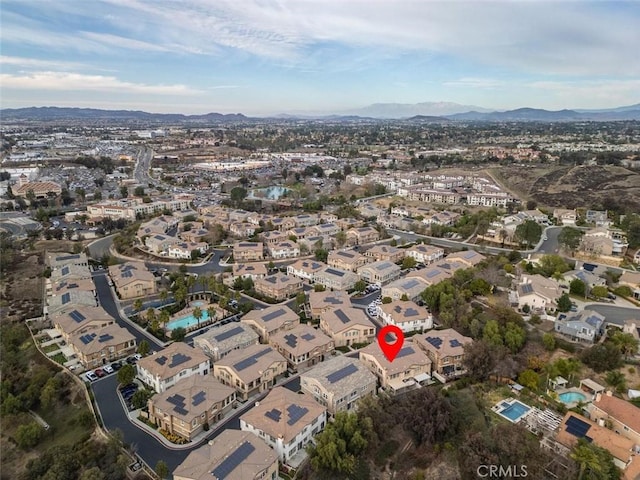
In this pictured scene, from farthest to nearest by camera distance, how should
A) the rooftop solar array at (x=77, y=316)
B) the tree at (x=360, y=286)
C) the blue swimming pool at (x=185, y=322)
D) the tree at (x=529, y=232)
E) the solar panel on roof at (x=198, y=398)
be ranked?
the tree at (x=529, y=232) < the tree at (x=360, y=286) < the blue swimming pool at (x=185, y=322) < the rooftop solar array at (x=77, y=316) < the solar panel on roof at (x=198, y=398)

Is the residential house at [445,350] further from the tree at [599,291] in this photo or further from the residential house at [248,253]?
the residential house at [248,253]

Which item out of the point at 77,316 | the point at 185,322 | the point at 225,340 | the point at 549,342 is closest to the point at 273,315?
the point at 225,340

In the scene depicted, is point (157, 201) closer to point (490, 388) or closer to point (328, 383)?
point (328, 383)

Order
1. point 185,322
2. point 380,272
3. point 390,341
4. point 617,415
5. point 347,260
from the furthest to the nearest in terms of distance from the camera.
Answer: point 347,260 → point 380,272 → point 185,322 → point 390,341 → point 617,415

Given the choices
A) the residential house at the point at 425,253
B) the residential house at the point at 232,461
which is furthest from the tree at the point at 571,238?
the residential house at the point at 232,461

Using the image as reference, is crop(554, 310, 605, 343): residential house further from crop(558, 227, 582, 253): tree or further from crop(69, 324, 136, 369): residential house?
crop(69, 324, 136, 369): residential house

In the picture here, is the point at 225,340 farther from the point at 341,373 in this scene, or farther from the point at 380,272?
the point at 380,272

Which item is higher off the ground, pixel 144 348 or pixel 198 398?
pixel 198 398

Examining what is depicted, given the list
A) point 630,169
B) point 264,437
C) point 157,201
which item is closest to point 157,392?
point 264,437

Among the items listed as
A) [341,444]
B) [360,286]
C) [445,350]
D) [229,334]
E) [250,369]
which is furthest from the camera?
[360,286]
